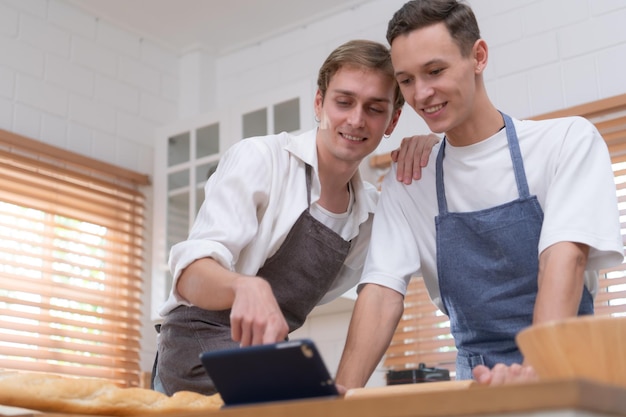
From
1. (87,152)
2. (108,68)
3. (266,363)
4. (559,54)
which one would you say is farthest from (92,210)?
(266,363)

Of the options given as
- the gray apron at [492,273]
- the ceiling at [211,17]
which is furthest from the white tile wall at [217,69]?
the gray apron at [492,273]

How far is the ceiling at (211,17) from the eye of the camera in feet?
13.1

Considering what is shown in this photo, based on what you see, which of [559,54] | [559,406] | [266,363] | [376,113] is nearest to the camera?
[559,406]

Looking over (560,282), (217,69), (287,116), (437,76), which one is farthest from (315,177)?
(217,69)

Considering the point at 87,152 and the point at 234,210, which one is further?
the point at 87,152

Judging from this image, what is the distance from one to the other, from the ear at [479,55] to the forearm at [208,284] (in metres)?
0.67

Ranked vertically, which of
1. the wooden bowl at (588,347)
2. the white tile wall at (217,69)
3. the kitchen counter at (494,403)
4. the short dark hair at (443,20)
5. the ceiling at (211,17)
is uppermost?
the ceiling at (211,17)

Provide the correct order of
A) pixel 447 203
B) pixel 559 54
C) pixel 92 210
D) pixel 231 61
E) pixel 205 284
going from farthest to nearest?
pixel 231 61
pixel 92 210
pixel 559 54
pixel 447 203
pixel 205 284

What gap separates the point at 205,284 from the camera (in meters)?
1.44

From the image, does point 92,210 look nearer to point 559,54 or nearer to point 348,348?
point 559,54

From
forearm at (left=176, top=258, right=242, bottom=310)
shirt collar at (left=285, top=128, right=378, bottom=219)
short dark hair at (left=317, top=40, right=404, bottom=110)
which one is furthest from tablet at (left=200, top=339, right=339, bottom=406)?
short dark hair at (left=317, top=40, right=404, bottom=110)

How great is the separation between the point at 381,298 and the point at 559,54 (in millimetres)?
1999

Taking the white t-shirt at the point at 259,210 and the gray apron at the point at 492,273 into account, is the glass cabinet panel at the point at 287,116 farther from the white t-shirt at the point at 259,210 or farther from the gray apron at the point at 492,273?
the gray apron at the point at 492,273

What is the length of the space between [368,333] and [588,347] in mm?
806
